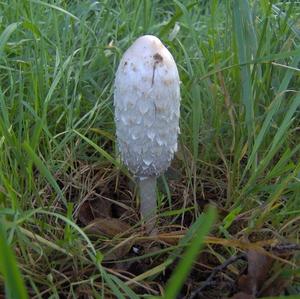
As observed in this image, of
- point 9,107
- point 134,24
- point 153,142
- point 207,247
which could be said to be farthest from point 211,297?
point 134,24

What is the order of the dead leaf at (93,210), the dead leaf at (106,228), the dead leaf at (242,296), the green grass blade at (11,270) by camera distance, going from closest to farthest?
the green grass blade at (11,270) < the dead leaf at (242,296) < the dead leaf at (106,228) < the dead leaf at (93,210)

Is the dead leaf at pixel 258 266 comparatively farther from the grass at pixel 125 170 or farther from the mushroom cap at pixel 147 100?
the mushroom cap at pixel 147 100

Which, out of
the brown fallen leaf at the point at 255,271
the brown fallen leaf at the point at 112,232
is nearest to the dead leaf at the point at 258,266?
the brown fallen leaf at the point at 255,271

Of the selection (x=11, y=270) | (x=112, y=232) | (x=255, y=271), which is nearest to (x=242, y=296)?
(x=255, y=271)

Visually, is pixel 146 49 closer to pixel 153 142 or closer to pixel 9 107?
pixel 153 142

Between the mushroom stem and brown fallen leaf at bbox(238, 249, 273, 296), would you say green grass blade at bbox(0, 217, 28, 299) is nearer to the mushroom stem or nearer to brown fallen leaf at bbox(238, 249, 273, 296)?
brown fallen leaf at bbox(238, 249, 273, 296)

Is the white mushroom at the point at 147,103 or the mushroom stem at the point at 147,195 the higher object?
the white mushroom at the point at 147,103

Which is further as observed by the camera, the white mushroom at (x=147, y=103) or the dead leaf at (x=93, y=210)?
the dead leaf at (x=93, y=210)
